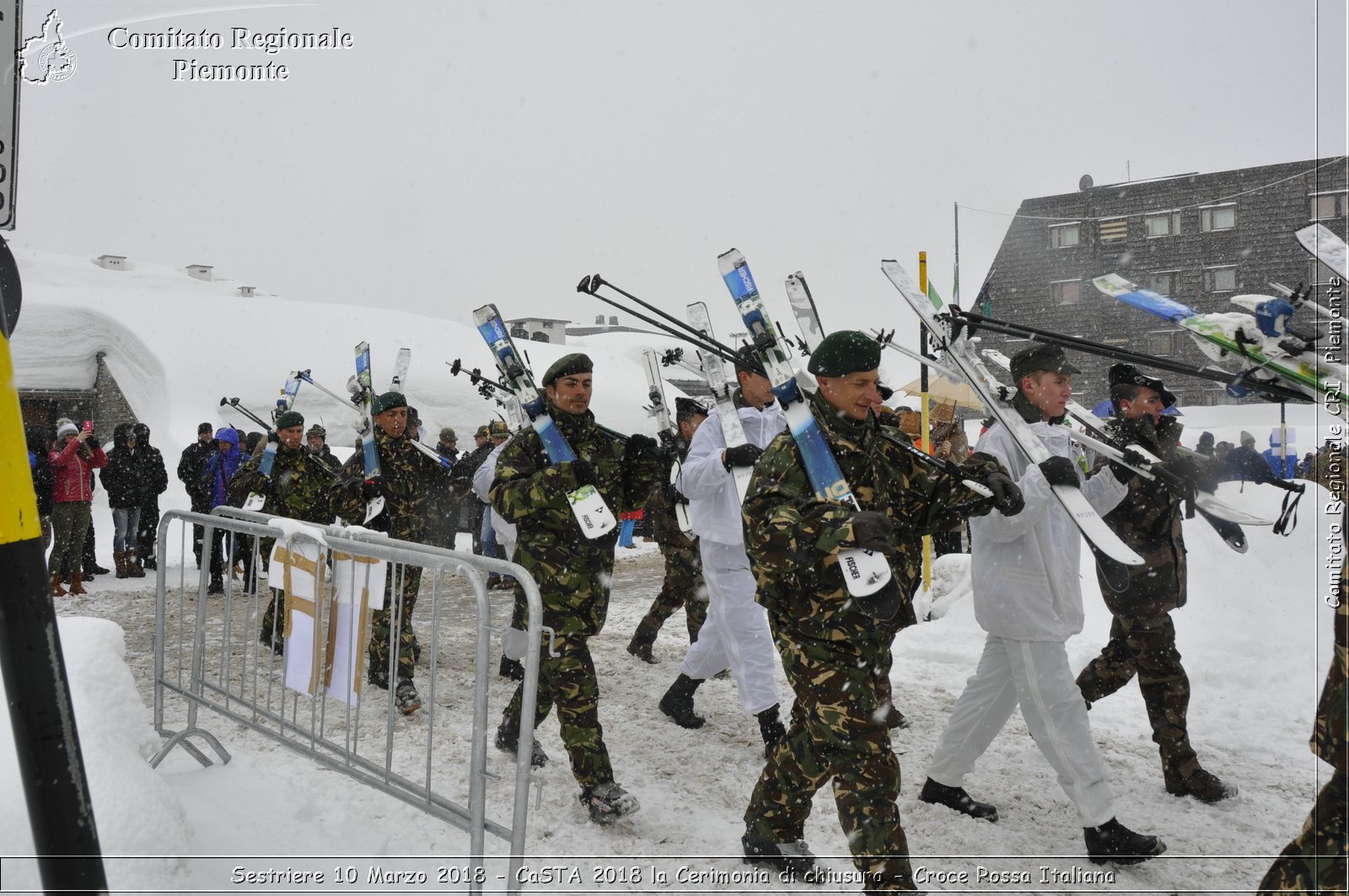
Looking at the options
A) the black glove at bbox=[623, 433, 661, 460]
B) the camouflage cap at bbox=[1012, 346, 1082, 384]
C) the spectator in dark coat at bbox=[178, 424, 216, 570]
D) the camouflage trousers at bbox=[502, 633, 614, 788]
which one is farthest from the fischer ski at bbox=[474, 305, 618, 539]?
the spectator in dark coat at bbox=[178, 424, 216, 570]

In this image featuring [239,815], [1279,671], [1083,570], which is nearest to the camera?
[239,815]

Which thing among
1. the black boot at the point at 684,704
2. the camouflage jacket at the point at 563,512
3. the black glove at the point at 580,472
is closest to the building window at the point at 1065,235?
the black boot at the point at 684,704

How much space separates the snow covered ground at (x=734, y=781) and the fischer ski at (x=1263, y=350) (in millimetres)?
1064

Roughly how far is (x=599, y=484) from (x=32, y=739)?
259 cm

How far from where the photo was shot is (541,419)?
12.8ft

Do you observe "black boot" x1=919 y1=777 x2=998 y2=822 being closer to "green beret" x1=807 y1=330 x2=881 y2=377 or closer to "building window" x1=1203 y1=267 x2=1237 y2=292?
"green beret" x1=807 y1=330 x2=881 y2=377

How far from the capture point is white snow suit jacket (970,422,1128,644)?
3.45 meters

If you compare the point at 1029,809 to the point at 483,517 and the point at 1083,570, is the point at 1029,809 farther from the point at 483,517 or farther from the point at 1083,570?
the point at 483,517

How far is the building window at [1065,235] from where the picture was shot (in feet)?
89.4

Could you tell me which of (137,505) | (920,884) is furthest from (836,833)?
(137,505)

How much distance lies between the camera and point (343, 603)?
333 centimetres

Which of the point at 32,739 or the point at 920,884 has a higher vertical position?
the point at 32,739

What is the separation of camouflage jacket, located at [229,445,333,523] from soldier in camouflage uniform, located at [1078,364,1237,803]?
554 centimetres

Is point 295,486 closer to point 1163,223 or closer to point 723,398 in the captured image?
point 723,398
